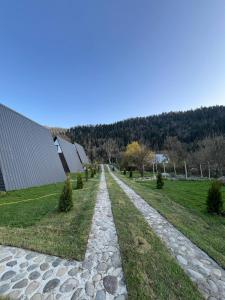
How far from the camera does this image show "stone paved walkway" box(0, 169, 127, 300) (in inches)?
123

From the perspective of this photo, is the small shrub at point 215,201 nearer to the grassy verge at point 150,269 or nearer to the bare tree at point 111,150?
the grassy verge at point 150,269

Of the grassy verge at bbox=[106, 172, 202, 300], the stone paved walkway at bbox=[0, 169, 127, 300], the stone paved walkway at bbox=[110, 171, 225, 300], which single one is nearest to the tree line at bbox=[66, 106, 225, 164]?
the stone paved walkway at bbox=[110, 171, 225, 300]

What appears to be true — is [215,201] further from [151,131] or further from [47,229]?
[151,131]

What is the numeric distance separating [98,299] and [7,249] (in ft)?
9.48

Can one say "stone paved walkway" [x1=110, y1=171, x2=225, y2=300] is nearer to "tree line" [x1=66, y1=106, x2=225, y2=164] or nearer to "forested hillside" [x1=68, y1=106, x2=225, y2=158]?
"tree line" [x1=66, y1=106, x2=225, y2=164]

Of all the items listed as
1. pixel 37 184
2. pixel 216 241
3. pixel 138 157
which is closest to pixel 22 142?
pixel 37 184

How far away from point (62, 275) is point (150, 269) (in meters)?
1.78

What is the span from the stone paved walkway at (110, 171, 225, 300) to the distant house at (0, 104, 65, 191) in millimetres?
12089

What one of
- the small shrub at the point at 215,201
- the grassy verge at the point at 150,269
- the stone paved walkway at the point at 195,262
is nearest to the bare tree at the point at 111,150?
the small shrub at the point at 215,201

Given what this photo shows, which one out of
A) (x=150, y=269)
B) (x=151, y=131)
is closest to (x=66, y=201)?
(x=150, y=269)

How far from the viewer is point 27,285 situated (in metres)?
3.34

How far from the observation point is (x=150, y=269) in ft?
12.1

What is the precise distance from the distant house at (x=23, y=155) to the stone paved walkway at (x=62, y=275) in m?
10.8

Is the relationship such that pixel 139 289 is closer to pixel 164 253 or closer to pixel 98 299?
pixel 98 299
